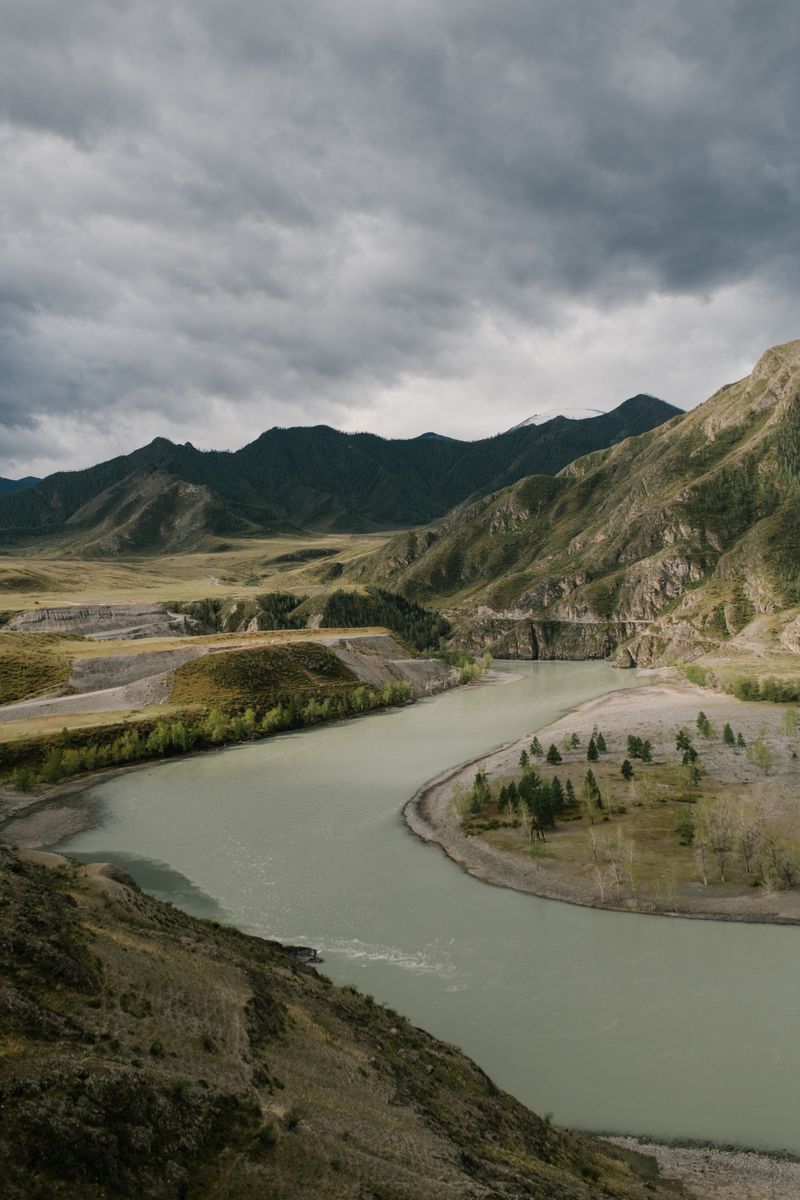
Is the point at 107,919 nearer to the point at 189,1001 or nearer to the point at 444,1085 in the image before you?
the point at 189,1001

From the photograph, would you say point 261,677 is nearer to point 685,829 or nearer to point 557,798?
point 557,798

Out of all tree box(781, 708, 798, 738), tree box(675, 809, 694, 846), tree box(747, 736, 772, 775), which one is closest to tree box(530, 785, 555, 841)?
tree box(675, 809, 694, 846)

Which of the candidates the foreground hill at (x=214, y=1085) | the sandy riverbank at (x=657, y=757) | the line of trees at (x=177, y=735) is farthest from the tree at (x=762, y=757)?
the line of trees at (x=177, y=735)

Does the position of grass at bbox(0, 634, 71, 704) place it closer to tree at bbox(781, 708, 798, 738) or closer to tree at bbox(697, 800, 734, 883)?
tree at bbox(697, 800, 734, 883)

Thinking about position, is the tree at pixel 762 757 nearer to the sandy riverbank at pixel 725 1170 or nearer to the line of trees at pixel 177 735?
the sandy riverbank at pixel 725 1170

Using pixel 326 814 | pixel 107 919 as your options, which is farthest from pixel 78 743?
pixel 107 919

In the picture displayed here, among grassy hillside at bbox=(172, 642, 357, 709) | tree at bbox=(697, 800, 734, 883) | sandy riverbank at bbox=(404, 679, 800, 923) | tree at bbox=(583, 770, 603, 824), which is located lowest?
sandy riverbank at bbox=(404, 679, 800, 923)
